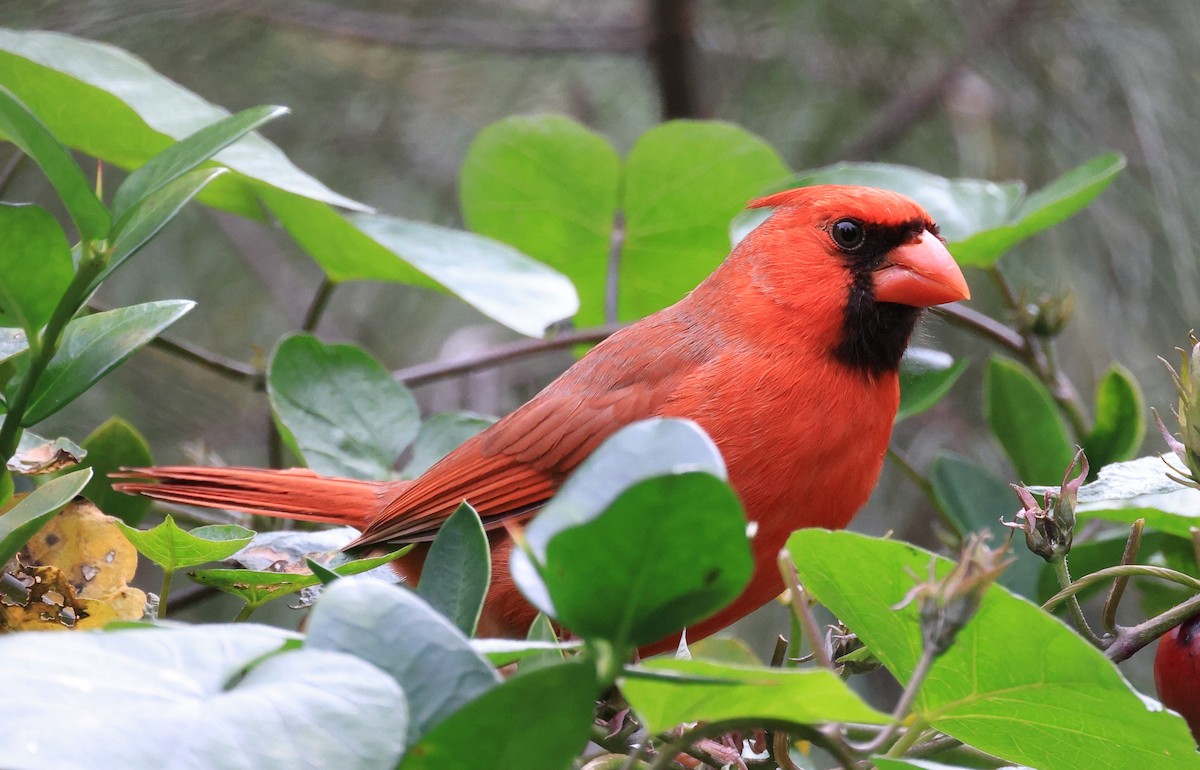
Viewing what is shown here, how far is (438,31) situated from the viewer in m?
3.65

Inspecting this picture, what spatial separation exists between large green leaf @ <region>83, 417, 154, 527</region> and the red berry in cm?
134

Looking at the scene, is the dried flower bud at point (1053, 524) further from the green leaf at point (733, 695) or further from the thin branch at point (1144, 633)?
the green leaf at point (733, 695)

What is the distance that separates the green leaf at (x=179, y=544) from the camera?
130 centimetres

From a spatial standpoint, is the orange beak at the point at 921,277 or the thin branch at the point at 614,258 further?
the thin branch at the point at 614,258

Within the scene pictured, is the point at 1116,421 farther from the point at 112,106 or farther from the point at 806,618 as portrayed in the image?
the point at 112,106

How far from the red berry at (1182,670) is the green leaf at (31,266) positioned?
1.20 metres

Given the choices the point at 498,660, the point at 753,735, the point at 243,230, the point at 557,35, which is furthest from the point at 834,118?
the point at 498,660

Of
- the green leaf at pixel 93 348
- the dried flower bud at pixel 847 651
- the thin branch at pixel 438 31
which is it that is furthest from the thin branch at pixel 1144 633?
the thin branch at pixel 438 31

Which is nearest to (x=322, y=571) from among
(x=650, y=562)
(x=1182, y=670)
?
(x=650, y=562)

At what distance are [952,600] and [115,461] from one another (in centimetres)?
134

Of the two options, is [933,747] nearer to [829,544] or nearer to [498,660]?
[829,544]

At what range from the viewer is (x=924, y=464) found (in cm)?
332

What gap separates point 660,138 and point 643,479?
6.28ft

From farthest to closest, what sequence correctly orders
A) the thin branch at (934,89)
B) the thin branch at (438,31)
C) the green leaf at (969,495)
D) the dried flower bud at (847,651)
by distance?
1. the thin branch at (438,31)
2. the thin branch at (934,89)
3. the green leaf at (969,495)
4. the dried flower bud at (847,651)
